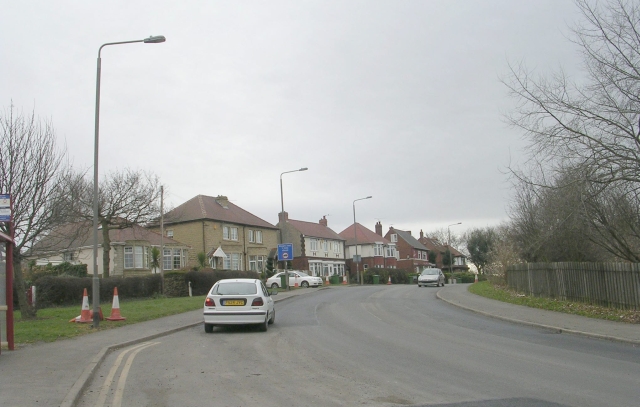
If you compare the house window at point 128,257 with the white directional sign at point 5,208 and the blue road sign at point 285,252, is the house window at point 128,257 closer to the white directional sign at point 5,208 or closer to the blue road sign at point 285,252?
the blue road sign at point 285,252

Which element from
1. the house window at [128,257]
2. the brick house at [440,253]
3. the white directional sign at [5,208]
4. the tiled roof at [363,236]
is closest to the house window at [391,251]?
the tiled roof at [363,236]

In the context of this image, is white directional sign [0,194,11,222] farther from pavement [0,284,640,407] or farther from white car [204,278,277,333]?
white car [204,278,277,333]

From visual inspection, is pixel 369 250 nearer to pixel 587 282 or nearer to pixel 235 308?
pixel 587 282

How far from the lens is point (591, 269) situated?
63.8 ft

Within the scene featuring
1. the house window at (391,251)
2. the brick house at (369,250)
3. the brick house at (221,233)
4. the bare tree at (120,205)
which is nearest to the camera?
the bare tree at (120,205)

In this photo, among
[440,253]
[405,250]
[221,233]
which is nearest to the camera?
[221,233]

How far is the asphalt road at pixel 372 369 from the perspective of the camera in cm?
746

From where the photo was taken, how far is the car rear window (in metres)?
15.7

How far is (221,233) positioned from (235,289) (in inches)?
1470

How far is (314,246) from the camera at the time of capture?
238 ft

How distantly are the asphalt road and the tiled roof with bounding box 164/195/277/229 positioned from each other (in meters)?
36.6

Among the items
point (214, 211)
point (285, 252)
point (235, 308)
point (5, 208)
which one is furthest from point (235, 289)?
point (214, 211)

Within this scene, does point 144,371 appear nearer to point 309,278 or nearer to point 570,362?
point 570,362

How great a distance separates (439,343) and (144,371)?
Result: 6466mm
